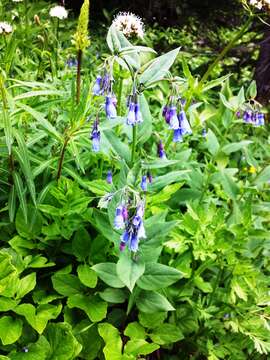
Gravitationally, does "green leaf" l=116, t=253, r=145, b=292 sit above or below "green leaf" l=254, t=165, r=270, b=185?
below

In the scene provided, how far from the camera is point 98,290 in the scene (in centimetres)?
224

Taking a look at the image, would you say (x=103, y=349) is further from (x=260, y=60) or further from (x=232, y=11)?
(x=232, y=11)

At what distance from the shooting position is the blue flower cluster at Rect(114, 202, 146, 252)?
175cm

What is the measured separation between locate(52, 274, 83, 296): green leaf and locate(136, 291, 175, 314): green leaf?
11.4 inches

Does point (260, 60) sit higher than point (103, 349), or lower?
higher

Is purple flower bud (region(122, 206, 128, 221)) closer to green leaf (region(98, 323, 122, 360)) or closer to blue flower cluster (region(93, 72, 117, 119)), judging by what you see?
blue flower cluster (region(93, 72, 117, 119))

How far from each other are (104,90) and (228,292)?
120 centimetres

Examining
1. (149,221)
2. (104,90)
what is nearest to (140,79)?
(104,90)

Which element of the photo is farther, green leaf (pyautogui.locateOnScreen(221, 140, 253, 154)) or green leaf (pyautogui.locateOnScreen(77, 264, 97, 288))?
green leaf (pyautogui.locateOnScreen(221, 140, 253, 154))

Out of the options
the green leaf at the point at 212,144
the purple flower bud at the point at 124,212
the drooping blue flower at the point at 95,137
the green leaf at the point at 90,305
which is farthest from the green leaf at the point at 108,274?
the green leaf at the point at 212,144

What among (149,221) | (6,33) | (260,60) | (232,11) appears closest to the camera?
(149,221)

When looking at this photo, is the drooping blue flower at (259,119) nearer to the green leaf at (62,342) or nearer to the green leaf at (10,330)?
the green leaf at (62,342)

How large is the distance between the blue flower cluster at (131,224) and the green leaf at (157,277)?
0.30m

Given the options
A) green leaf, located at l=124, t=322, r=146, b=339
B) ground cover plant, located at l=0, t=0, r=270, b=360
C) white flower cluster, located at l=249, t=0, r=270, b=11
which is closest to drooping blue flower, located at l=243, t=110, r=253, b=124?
ground cover plant, located at l=0, t=0, r=270, b=360
